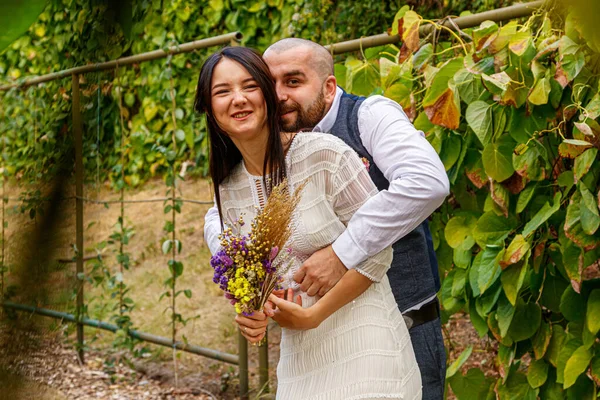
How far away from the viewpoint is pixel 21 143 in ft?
1.60

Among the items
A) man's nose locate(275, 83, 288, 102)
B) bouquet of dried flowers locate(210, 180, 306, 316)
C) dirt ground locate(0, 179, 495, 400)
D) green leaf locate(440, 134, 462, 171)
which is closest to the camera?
bouquet of dried flowers locate(210, 180, 306, 316)

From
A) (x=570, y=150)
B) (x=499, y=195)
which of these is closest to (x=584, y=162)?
(x=570, y=150)

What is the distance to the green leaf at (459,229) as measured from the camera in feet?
7.51

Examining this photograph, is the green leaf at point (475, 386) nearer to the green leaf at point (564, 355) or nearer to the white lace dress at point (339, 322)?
the green leaf at point (564, 355)

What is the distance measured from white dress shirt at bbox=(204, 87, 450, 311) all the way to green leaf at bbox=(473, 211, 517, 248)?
0.55 metres

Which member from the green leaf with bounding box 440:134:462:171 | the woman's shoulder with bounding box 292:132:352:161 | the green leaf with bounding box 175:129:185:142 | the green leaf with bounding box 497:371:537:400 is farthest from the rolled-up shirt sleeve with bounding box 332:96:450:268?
the green leaf with bounding box 175:129:185:142

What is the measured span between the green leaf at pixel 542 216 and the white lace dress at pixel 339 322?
1.70 ft

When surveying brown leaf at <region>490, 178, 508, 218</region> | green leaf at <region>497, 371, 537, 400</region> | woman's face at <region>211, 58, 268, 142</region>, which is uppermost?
woman's face at <region>211, 58, 268, 142</region>

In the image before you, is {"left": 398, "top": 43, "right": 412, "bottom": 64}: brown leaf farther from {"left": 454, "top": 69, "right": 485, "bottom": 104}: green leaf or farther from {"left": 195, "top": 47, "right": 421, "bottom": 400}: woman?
{"left": 195, "top": 47, "right": 421, "bottom": 400}: woman

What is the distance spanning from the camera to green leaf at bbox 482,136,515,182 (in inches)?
83.8

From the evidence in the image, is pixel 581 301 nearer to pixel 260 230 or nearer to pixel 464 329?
pixel 260 230

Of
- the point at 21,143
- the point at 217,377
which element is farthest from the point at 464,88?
the point at 217,377

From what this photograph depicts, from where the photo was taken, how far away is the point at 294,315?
161cm

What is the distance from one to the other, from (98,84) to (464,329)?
3.84m
